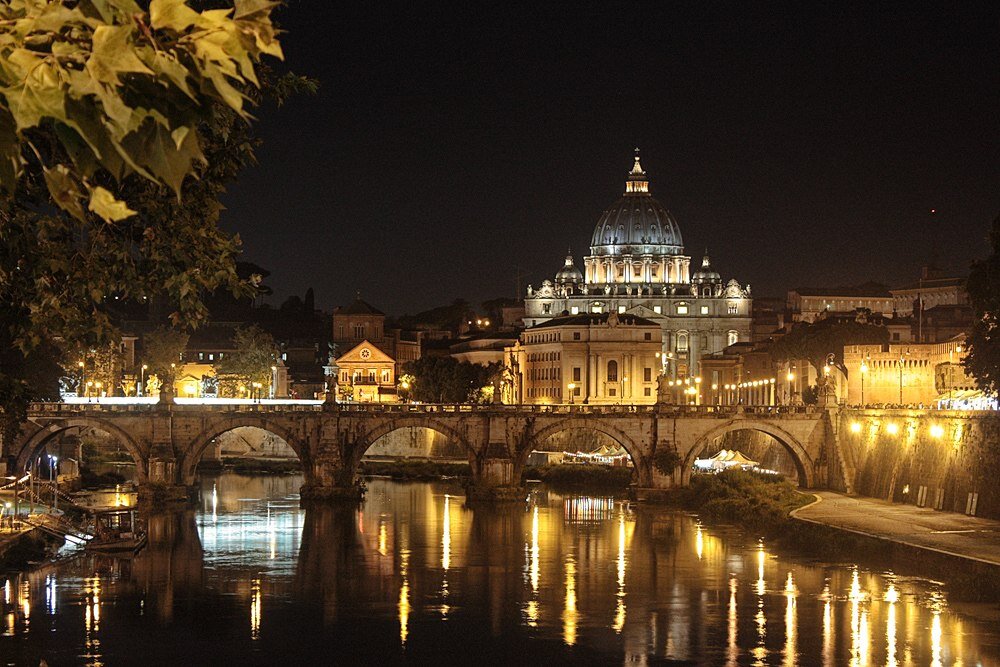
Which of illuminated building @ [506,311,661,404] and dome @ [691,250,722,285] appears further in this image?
dome @ [691,250,722,285]

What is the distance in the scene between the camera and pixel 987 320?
46.2m

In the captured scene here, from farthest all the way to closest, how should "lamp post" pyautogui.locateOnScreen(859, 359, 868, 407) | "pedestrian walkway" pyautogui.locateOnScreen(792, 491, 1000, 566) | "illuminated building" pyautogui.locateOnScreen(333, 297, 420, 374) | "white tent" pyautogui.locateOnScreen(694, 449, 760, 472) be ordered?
"illuminated building" pyautogui.locateOnScreen(333, 297, 420, 374) → "white tent" pyautogui.locateOnScreen(694, 449, 760, 472) → "lamp post" pyautogui.locateOnScreen(859, 359, 868, 407) → "pedestrian walkway" pyautogui.locateOnScreen(792, 491, 1000, 566)

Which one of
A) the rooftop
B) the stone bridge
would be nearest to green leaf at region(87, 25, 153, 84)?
the stone bridge

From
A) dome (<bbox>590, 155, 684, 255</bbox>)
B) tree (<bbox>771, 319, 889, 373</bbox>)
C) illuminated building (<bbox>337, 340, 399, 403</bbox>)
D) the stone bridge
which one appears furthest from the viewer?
dome (<bbox>590, 155, 684, 255</bbox>)

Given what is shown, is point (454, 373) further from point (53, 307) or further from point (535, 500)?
point (53, 307)

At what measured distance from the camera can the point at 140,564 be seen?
42812 mm

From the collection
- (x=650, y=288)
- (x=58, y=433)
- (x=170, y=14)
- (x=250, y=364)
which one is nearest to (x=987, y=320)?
(x=58, y=433)

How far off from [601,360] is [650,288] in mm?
44785

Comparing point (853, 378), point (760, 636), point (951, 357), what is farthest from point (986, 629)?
point (853, 378)

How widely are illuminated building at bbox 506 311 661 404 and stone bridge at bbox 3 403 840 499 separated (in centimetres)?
5622

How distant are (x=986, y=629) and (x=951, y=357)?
98.6ft

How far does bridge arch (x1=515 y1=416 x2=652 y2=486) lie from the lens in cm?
6181

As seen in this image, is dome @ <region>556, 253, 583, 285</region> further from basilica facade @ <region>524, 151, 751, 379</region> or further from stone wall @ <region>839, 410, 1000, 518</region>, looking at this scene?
stone wall @ <region>839, 410, 1000, 518</region>

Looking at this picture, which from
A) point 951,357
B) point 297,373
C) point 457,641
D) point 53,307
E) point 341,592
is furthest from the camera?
point 297,373
